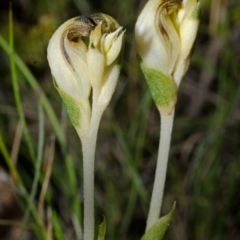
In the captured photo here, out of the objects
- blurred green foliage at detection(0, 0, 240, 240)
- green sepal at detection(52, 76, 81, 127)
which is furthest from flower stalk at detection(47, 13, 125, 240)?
blurred green foliage at detection(0, 0, 240, 240)

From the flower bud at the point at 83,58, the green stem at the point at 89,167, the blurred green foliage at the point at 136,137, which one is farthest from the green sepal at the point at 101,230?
the blurred green foliage at the point at 136,137

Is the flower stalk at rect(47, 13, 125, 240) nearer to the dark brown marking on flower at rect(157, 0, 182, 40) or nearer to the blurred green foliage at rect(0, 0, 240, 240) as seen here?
the dark brown marking on flower at rect(157, 0, 182, 40)

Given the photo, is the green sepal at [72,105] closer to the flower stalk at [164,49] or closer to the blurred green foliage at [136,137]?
the flower stalk at [164,49]

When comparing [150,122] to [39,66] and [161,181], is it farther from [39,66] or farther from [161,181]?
[161,181]

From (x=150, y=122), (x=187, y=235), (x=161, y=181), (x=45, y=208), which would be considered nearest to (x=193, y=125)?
(x=150, y=122)

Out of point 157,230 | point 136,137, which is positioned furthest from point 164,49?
point 136,137

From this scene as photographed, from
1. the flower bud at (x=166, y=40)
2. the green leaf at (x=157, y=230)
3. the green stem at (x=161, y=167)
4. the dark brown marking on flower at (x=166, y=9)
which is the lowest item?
the green leaf at (x=157, y=230)

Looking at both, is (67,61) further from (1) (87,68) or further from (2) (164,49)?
(2) (164,49)
